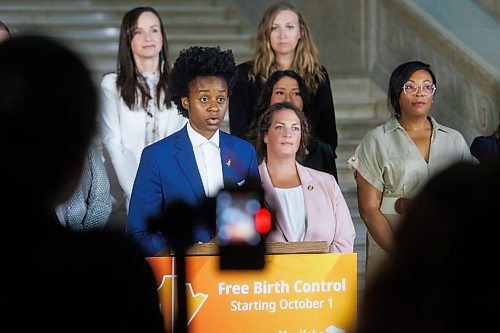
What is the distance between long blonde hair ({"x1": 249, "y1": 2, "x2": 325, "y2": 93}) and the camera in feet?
21.0

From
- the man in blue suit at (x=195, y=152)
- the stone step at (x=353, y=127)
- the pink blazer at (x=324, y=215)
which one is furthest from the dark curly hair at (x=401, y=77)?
the stone step at (x=353, y=127)

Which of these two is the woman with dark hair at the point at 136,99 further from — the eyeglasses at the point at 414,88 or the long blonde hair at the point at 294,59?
the eyeglasses at the point at 414,88

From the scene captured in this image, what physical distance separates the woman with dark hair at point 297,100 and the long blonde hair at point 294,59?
0.23 metres

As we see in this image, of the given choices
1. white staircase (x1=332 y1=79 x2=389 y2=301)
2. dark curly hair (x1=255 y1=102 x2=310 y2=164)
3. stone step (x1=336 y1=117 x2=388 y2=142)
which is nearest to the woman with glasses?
dark curly hair (x1=255 y1=102 x2=310 y2=164)

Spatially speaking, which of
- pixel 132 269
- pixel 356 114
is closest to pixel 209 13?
pixel 356 114

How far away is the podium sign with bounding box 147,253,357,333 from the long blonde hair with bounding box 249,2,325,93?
2.52 meters

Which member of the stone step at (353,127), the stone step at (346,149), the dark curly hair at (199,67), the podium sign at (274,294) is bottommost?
the podium sign at (274,294)

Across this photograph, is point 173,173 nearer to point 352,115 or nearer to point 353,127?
point 353,127

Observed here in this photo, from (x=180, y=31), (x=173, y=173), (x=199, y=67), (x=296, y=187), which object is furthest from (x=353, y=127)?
(x=173, y=173)

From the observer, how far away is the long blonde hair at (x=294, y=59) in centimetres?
640

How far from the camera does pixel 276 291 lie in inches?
154

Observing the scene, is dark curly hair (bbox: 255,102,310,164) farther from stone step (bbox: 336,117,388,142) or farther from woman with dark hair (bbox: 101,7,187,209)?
stone step (bbox: 336,117,388,142)

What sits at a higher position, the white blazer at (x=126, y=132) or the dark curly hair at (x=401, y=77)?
the dark curly hair at (x=401, y=77)

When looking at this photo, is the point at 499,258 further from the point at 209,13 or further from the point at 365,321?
the point at 209,13
